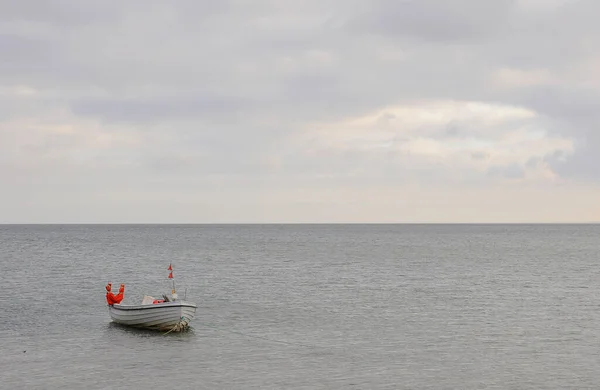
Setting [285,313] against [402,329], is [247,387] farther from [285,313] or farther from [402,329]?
[285,313]

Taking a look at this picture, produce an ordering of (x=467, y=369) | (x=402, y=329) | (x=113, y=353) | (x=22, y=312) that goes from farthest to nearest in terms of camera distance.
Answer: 1. (x=22, y=312)
2. (x=402, y=329)
3. (x=113, y=353)
4. (x=467, y=369)

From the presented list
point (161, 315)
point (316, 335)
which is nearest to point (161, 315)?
point (161, 315)

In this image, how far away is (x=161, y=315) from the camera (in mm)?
41062

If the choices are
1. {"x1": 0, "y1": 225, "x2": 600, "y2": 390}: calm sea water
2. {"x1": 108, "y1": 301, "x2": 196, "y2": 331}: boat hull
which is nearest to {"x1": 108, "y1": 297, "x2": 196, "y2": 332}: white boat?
{"x1": 108, "y1": 301, "x2": 196, "y2": 331}: boat hull

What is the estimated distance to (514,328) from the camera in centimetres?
4297

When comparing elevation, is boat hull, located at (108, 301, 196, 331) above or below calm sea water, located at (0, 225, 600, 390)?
above

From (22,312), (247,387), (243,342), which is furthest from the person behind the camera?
(22,312)

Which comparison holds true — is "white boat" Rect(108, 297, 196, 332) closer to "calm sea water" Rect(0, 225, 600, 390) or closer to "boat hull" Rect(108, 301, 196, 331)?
"boat hull" Rect(108, 301, 196, 331)

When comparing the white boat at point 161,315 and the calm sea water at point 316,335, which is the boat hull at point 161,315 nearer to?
the white boat at point 161,315

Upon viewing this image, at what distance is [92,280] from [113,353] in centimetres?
4141

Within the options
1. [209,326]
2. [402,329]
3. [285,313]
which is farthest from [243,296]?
[402,329]

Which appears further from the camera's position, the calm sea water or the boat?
the boat

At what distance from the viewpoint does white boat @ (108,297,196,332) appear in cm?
4069

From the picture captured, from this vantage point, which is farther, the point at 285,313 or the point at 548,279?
the point at 548,279
